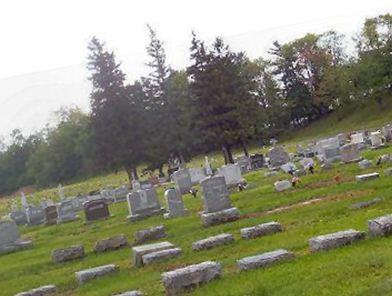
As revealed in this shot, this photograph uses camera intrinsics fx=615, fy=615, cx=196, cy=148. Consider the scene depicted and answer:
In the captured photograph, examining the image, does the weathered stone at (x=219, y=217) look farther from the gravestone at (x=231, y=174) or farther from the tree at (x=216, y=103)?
the tree at (x=216, y=103)

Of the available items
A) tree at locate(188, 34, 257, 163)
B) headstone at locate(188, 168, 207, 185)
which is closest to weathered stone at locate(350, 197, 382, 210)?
headstone at locate(188, 168, 207, 185)

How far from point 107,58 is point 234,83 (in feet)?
44.0

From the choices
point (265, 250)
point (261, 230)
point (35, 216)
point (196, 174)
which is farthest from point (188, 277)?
point (35, 216)

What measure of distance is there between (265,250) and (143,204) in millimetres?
12982

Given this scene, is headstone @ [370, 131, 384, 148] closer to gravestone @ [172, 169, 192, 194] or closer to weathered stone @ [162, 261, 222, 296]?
gravestone @ [172, 169, 192, 194]

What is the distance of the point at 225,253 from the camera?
13266mm

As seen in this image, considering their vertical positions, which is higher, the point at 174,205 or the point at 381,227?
the point at 174,205

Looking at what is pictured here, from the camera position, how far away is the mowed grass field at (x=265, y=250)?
9.24 m

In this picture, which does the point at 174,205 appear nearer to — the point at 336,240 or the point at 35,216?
the point at 336,240

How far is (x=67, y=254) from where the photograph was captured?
17.4m

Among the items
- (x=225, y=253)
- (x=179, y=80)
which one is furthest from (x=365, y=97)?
(x=225, y=253)

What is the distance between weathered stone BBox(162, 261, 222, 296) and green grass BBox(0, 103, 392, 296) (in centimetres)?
17

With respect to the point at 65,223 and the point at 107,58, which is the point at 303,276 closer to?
the point at 65,223

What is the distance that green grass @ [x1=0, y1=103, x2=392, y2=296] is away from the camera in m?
9.24
